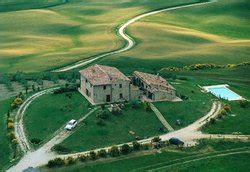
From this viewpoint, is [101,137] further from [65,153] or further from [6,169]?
[6,169]

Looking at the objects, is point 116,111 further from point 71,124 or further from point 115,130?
point 71,124

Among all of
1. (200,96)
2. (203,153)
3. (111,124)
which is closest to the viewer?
(203,153)

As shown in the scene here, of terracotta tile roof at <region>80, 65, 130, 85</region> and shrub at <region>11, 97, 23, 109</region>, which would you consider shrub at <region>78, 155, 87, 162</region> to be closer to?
terracotta tile roof at <region>80, 65, 130, 85</region>

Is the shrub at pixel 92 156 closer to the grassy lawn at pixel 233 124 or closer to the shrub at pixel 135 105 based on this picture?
the shrub at pixel 135 105

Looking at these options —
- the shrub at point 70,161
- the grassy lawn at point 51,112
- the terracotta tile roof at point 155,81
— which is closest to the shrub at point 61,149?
the shrub at point 70,161

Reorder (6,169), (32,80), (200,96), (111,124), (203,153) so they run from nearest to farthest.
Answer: (6,169), (203,153), (111,124), (200,96), (32,80)

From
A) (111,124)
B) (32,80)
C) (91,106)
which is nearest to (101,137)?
(111,124)

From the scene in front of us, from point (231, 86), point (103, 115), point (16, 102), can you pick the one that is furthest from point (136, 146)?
point (231, 86)
